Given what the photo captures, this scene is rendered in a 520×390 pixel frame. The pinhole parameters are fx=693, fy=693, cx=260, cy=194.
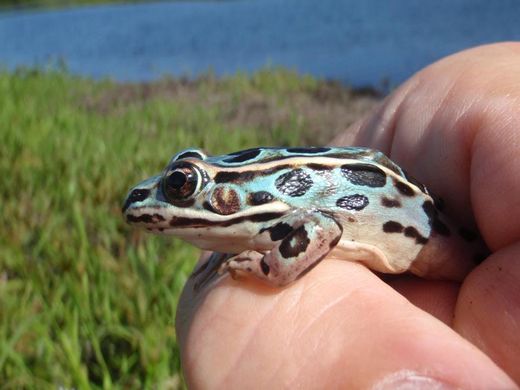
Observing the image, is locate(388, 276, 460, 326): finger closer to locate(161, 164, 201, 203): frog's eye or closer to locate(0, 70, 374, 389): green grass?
locate(161, 164, 201, 203): frog's eye

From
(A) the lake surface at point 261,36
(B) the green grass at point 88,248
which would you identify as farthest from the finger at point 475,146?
(A) the lake surface at point 261,36

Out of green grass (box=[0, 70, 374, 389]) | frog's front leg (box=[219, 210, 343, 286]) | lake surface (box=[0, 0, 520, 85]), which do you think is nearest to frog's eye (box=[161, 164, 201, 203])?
frog's front leg (box=[219, 210, 343, 286])

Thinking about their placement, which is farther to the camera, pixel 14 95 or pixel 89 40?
pixel 89 40

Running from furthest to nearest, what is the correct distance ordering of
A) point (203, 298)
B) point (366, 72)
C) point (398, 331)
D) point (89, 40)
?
point (89, 40) < point (366, 72) < point (203, 298) < point (398, 331)

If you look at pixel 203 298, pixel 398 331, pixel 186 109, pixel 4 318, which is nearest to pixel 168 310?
pixel 4 318

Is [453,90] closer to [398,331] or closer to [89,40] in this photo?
[398,331]

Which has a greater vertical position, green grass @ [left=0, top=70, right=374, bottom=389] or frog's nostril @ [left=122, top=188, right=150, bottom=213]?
frog's nostril @ [left=122, top=188, right=150, bottom=213]

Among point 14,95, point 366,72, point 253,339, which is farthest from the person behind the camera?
point 366,72

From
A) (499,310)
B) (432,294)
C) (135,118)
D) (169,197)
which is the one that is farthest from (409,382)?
(135,118)
